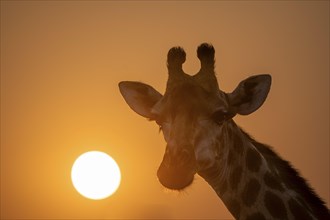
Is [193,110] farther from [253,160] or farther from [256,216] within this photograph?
[256,216]

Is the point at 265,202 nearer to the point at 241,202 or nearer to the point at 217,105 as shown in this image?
the point at 241,202

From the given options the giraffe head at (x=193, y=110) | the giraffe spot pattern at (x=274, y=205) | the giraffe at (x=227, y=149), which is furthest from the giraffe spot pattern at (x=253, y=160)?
the giraffe head at (x=193, y=110)

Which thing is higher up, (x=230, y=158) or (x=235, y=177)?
(x=230, y=158)

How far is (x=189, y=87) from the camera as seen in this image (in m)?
7.80

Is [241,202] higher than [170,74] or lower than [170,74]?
lower

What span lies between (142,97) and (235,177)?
2097 millimetres

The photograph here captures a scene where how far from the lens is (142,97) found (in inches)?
344

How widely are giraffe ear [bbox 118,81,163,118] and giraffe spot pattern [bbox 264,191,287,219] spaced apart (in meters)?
2.26

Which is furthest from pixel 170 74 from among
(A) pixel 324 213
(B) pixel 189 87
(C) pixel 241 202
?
(A) pixel 324 213

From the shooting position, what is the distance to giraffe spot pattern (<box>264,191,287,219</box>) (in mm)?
7398

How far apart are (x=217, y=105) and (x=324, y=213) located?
2124 mm

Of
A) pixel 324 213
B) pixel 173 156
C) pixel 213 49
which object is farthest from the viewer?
pixel 213 49

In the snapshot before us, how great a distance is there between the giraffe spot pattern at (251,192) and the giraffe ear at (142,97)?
1.93 m

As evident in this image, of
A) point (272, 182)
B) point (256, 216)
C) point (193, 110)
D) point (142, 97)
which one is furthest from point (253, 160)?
point (142, 97)
